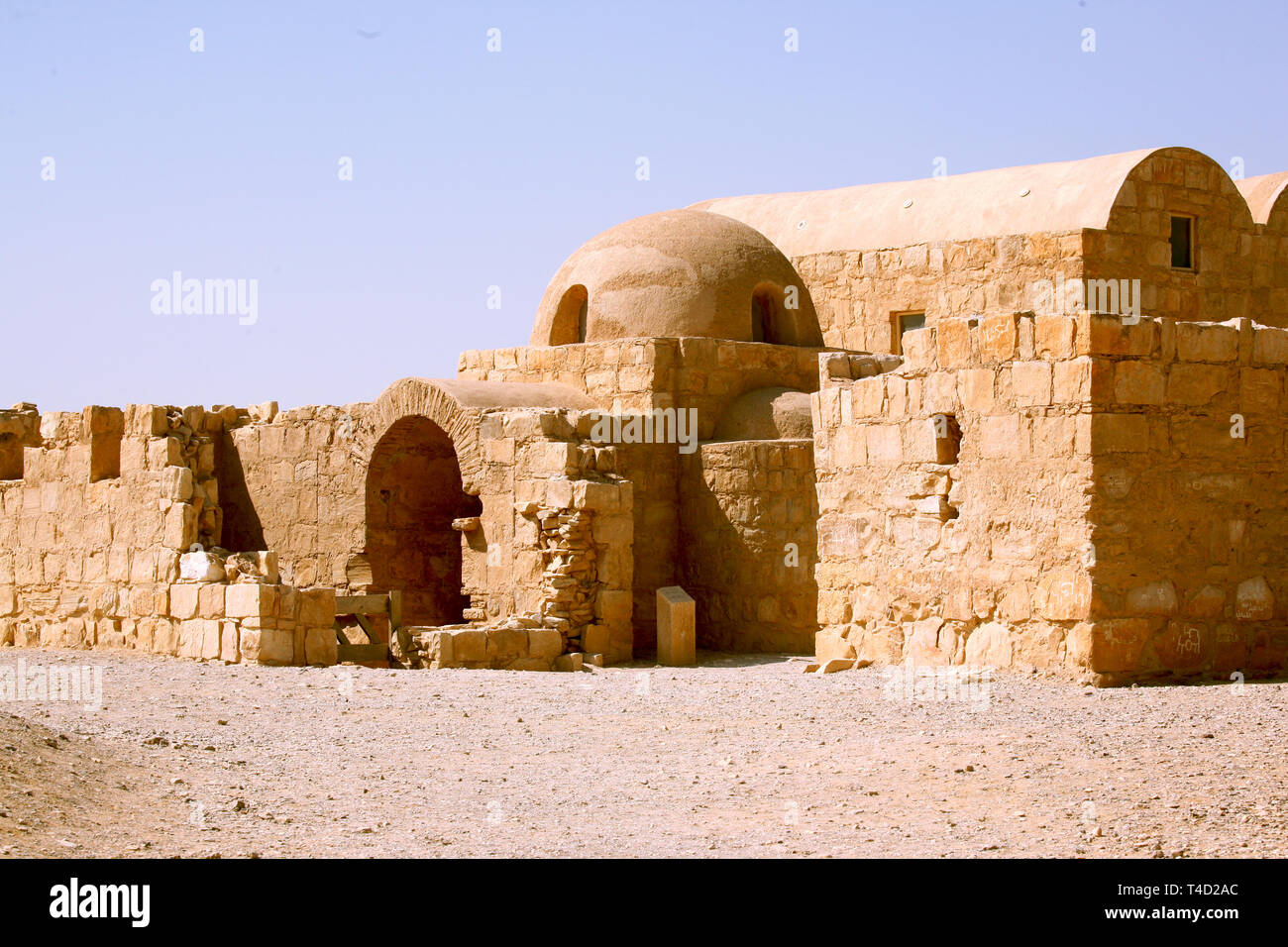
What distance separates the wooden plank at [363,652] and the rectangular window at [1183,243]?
10027 mm

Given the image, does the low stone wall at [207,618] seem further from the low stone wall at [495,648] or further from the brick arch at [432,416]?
the brick arch at [432,416]

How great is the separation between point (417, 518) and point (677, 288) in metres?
3.45

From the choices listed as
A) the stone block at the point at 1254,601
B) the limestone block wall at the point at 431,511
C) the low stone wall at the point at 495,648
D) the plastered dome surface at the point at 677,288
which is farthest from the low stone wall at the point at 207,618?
the stone block at the point at 1254,601

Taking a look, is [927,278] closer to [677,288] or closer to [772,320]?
[772,320]

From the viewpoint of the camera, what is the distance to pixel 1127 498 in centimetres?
826

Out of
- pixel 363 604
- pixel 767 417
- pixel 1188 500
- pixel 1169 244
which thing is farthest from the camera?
pixel 1169 244

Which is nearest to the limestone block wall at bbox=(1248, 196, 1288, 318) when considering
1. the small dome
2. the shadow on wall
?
the small dome

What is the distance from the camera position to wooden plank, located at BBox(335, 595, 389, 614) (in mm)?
13195

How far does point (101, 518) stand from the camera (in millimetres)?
13867

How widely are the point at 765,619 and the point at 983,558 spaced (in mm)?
4652

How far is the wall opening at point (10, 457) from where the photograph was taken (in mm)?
15500

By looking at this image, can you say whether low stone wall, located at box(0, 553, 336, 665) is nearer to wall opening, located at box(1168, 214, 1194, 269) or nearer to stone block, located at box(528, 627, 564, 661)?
stone block, located at box(528, 627, 564, 661)

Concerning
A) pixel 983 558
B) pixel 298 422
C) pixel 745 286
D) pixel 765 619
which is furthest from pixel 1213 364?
pixel 298 422

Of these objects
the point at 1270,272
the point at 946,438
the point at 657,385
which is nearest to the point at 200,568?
the point at 657,385
